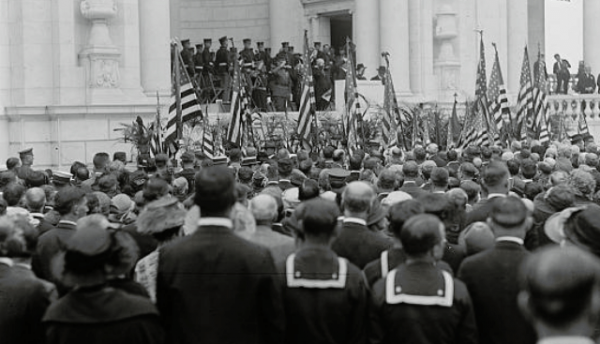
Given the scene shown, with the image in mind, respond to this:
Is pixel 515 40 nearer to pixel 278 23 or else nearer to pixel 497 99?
pixel 278 23

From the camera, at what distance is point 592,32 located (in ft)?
120

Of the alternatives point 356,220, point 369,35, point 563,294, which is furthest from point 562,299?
point 369,35

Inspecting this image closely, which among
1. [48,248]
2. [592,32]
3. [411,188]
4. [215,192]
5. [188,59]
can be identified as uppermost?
[592,32]

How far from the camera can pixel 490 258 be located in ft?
21.4

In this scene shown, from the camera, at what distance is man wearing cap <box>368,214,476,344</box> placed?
19.7 feet

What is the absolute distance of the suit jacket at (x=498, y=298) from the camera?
6.43m

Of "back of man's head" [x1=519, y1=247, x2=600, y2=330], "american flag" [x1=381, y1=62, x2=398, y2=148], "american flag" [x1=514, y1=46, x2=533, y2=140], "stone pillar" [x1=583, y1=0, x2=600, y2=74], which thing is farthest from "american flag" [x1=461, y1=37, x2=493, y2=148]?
"back of man's head" [x1=519, y1=247, x2=600, y2=330]

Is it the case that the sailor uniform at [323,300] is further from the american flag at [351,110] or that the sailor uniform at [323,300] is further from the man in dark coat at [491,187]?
the american flag at [351,110]

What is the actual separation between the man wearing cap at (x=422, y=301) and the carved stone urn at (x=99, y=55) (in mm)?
17308

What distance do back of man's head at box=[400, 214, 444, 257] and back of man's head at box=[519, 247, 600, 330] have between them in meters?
2.28

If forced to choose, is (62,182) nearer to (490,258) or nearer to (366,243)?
(366,243)

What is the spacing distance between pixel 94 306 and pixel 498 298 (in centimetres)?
231

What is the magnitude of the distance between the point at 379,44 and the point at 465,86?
9.12 feet

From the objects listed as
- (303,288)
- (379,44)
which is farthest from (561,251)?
(379,44)
